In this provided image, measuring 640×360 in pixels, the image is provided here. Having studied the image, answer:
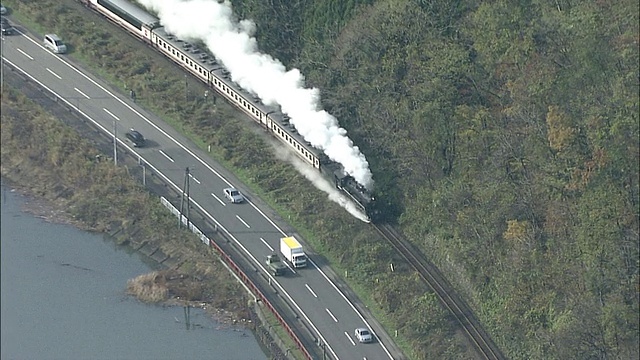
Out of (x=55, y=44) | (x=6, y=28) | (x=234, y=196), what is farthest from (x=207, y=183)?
(x=6, y=28)

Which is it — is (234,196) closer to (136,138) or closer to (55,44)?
(136,138)

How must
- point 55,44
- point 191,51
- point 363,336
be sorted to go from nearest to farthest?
1. point 363,336
2. point 191,51
3. point 55,44

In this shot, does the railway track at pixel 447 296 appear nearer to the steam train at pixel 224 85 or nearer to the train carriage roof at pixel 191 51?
the steam train at pixel 224 85

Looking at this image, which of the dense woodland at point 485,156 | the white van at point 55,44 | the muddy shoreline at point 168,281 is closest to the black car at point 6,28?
the white van at point 55,44

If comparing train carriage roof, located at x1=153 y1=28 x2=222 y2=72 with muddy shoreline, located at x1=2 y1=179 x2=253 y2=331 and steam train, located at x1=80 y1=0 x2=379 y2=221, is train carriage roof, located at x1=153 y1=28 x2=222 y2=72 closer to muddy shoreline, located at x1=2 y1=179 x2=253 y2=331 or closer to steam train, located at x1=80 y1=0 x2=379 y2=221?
steam train, located at x1=80 y1=0 x2=379 y2=221

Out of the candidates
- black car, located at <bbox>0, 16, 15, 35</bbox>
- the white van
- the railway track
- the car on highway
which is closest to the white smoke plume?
the railway track

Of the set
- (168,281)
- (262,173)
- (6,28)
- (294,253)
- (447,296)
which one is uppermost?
(6,28)

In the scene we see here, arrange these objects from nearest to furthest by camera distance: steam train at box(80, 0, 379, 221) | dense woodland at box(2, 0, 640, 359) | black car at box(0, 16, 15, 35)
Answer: dense woodland at box(2, 0, 640, 359) → steam train at box(80, 0, 379, 221) → black car at box(0, 16, 15, 35)
